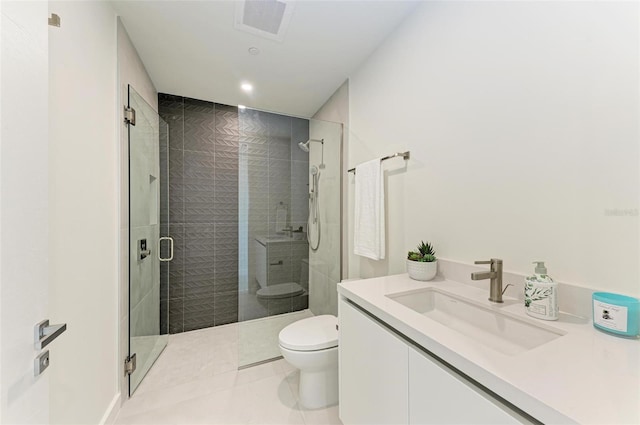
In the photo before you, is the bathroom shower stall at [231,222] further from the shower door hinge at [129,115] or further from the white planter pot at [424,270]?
the white planter pot at [424,270]

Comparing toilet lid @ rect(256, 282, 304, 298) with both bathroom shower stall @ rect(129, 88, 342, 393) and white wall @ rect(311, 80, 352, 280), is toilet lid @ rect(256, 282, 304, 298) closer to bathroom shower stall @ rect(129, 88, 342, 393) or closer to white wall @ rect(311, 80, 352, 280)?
bathroom shower stall @ rect(129, 88, 342, 393)

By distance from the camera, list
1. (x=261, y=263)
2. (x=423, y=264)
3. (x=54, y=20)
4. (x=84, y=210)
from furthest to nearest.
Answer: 1. (x=261, y=263)
2. (x=423, y=264)
3. (x=84, y=210)
4. (x=54, y=20)

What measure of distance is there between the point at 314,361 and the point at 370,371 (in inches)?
23.7

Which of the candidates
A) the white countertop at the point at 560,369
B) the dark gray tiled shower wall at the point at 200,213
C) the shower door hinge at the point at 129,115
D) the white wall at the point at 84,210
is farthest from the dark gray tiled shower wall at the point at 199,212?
the white countertop at the point at 560,369

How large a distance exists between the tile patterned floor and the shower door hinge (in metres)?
1.85

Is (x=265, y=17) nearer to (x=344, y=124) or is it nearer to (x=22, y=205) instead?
(x=344, y=124)

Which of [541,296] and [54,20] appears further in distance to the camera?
[54,20]

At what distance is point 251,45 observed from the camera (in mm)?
1757

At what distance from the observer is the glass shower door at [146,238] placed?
1719mm

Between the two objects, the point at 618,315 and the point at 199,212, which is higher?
the point at 199,212

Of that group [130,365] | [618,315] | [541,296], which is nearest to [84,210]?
[130,365]

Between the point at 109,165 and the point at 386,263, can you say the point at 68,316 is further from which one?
the point at 386,263

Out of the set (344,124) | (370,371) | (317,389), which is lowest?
(317,389)

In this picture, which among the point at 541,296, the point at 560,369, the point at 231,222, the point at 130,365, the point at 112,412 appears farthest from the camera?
the point at 231,222
